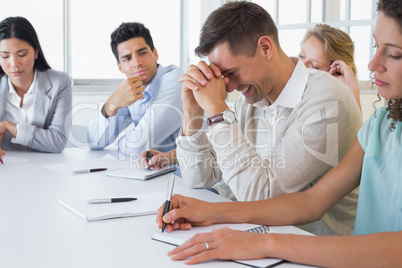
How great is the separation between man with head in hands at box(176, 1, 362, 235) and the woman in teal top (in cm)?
14

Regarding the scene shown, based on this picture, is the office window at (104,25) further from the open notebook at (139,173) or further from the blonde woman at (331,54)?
the open notebook at (139,173)

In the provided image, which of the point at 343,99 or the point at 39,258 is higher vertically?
the point at 343,99

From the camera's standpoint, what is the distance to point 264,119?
1.75 meters

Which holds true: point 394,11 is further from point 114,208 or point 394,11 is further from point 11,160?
point 11,160

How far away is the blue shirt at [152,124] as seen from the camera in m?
2.42

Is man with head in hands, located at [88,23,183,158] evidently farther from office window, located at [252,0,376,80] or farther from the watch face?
office window, located at [252,0,376,80]

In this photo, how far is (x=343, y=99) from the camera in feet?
4.96

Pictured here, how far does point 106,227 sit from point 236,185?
45cm

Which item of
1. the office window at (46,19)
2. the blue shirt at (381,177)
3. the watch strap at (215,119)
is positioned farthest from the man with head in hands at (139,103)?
the office window at (46,19)

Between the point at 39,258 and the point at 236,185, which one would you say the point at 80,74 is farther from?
the point at 39,258

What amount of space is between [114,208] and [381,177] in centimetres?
77

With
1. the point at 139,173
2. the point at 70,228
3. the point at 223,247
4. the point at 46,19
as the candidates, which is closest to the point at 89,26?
the point at 46,19

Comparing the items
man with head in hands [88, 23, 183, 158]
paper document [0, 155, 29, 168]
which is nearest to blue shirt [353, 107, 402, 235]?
man with head in hands [88, 23, 183, 158]

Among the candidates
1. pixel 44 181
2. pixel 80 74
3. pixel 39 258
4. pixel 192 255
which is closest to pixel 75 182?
pixel 44 181
